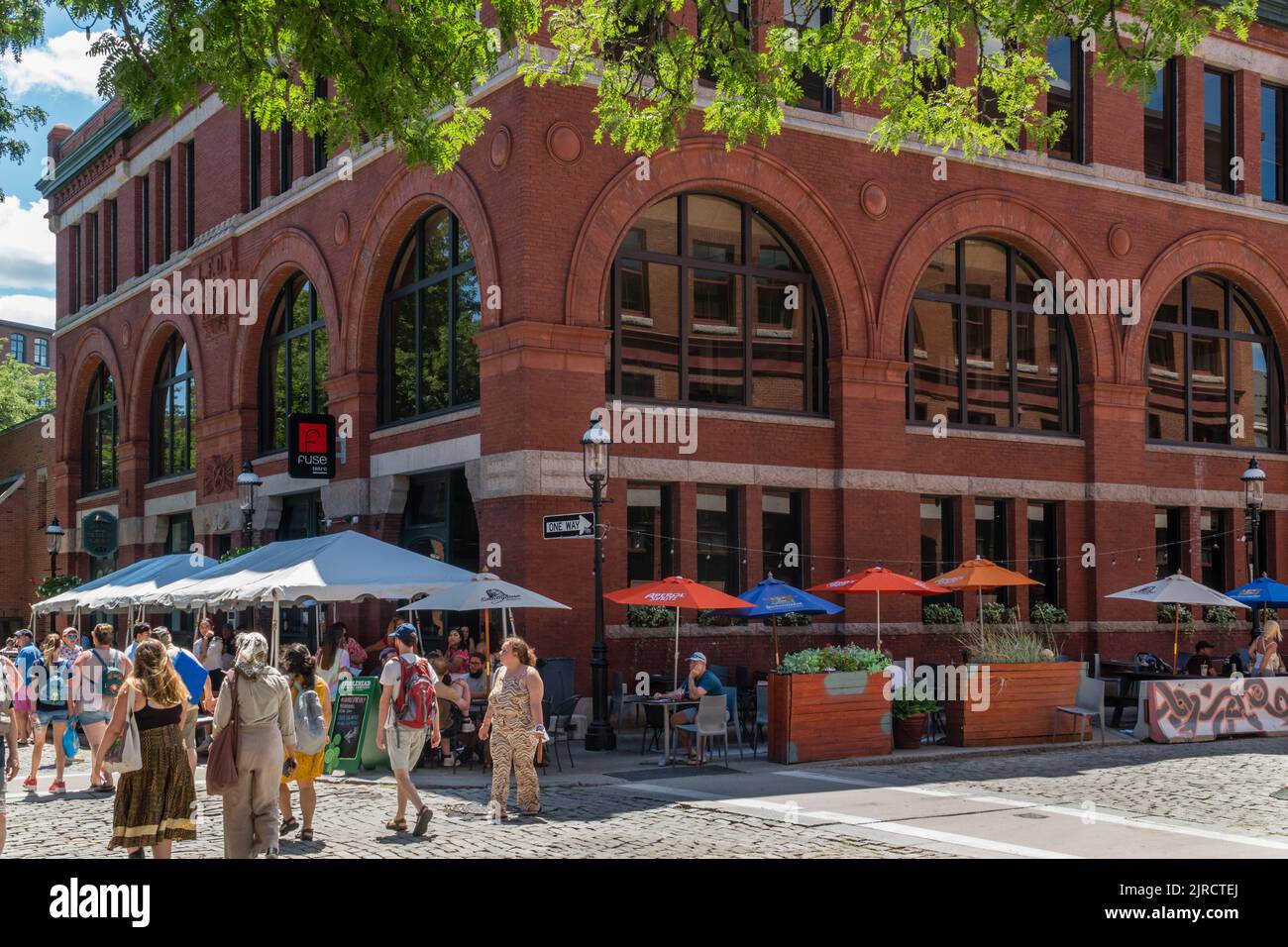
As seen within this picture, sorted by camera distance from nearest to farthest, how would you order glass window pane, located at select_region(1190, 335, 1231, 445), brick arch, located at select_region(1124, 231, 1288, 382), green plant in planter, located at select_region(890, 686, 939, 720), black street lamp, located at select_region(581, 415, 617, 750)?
black street lamp, located at select_region(581, 415, 617, 750) → green plant in planter, located at select_region(890, 686, 939, 720) → brick arch, located at select_region(1124, 231, 1288, 382) → glass window pane, located at select_region(1190, 335, 1231, 445)

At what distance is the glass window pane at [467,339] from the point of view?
74.0 ft

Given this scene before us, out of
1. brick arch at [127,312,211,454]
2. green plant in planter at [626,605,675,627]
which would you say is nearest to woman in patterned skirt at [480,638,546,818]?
green plant in planter at [626,605,675,627]

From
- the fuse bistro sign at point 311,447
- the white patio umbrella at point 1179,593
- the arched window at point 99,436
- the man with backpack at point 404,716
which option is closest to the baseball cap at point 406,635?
the man with backpack at point 404,716

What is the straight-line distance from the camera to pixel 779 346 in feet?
77.2

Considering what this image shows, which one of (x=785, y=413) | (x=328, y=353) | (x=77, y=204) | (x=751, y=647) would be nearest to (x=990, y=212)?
(x=785, y=413)

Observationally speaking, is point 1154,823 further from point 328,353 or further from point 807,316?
point 328,353

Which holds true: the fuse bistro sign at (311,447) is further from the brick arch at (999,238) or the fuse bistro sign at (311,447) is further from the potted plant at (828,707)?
the potted plant at (828,707)

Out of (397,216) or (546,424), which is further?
(397,216)

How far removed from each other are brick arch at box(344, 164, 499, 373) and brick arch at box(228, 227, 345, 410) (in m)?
0.57

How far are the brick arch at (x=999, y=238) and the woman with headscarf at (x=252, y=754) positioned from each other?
15.9 m

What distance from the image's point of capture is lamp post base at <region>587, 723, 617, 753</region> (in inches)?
727

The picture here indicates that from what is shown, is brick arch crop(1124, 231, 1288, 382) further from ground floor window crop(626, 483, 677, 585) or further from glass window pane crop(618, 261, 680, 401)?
ground floor window crop(626, 483, 677, 585)

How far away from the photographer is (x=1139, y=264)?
27.0 meters

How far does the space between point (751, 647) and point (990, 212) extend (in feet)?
31.0
